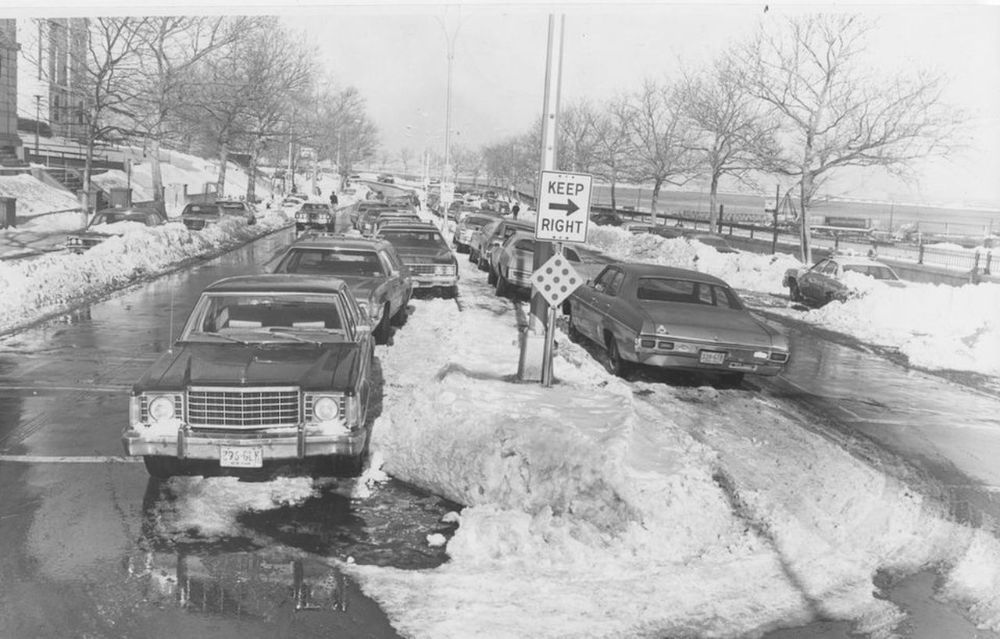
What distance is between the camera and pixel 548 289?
8969 mm

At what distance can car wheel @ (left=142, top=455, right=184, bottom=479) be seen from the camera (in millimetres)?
6219

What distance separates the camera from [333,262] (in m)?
12.8

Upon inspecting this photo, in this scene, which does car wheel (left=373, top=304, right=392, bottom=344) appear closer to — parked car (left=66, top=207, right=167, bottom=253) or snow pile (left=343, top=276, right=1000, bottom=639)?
snow pile (left=343, top=276, right=1000, bottom=639)

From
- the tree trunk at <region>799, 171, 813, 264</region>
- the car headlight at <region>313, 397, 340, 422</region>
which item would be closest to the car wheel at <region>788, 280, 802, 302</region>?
the tree trunk at <region>799, 171, 813, 264</region>

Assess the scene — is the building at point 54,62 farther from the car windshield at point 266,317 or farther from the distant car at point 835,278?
the distant car at point 835,278

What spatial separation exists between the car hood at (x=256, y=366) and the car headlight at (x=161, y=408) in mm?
81

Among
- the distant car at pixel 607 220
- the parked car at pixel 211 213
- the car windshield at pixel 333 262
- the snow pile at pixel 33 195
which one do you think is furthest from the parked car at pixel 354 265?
the distant car at pixel 607 220

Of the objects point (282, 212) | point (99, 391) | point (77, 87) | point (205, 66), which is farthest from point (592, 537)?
point (282, 212)

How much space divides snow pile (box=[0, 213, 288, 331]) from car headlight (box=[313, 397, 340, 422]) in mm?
9118

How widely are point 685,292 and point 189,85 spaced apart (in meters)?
29.5

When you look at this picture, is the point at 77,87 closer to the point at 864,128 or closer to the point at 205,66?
the point at 205,66

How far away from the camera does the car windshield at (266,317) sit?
7117 millimetres

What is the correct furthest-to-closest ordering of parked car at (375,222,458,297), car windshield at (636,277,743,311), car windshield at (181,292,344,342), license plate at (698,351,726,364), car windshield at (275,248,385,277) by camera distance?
1. parked car at (375,222,458,297)
2. car windshield at (275,248,385,277)
3. car windshield at (636,277,743,311)
4. license plate at (698,351,726,364)
5. car windshield at (181,292,344,342)

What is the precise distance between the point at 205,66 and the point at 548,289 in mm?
34038
